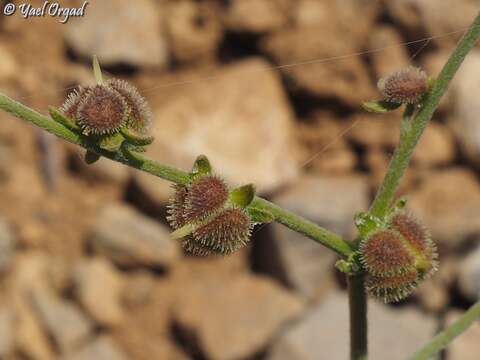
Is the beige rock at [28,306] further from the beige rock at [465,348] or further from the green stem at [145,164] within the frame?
the green stem at [145,164]

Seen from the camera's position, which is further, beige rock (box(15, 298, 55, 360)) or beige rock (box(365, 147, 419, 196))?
beige rock (box(365, 147, 419, 196))

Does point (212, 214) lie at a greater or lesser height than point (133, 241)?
lesser

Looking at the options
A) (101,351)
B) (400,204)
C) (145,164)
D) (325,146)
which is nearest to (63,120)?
(145,164)

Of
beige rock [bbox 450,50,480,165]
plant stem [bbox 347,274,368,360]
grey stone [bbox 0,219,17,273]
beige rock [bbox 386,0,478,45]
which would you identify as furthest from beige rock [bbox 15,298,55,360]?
plant stem [bbox 347,274,368,360]

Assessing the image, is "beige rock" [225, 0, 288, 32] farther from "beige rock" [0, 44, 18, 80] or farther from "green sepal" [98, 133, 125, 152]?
"green sepal" [98, 133, 125, 152]

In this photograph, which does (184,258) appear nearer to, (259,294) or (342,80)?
(259,294)

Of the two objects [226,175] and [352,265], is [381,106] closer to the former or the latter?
[352,265]
